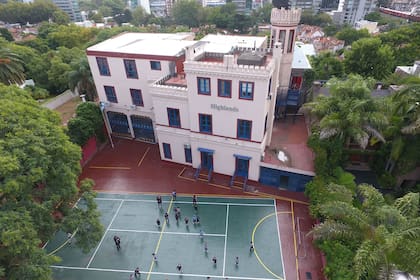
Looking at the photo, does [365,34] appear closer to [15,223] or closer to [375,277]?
[375,277]

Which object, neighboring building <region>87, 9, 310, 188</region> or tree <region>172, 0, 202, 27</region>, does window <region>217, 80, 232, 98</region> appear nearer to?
neighboring building <region>87, 9, 310, 188</region>

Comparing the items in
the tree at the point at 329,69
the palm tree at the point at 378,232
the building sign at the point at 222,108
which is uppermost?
the building sign at the point at 222,108

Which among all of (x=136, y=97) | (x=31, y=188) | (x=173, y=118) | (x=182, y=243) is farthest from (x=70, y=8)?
(x=182, y=243)

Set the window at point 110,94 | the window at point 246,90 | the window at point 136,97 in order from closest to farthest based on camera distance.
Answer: the window at point 246,90 < the window at point 136,97 < the window at point 110,94

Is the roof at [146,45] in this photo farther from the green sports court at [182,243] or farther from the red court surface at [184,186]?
the green sports court at [182,243]

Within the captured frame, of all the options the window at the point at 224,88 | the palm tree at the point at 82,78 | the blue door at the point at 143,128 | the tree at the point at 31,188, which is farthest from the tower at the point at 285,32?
the palm tree at the point at 82,78

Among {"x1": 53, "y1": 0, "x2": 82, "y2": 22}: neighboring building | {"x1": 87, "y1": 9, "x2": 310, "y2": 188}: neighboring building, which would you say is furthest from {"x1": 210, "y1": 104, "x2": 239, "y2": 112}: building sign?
{"x1": 53, "y1": 0, "x2": 82, "y2": 22}: neighboring building
